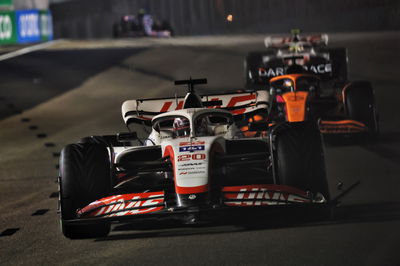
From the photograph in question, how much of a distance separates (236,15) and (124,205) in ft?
156

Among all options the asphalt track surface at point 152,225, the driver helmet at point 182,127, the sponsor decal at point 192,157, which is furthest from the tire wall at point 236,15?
the sponsor decal at point 192,157

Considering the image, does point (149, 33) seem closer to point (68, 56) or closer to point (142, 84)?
point (68, 56)

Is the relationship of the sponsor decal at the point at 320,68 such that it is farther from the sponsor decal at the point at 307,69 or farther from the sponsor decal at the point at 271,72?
the sponsor decal at the point at 271,72

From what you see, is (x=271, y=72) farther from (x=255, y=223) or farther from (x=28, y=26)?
(x=28, y=26)

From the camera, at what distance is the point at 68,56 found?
3516cm

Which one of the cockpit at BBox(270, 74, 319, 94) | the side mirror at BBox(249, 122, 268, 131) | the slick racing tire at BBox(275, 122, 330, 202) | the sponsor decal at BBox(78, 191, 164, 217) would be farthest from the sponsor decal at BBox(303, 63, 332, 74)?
the sponsor decal at BBox(78, 191, 164, 217)

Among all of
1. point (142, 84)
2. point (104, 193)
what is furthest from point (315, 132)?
point (142, 84)

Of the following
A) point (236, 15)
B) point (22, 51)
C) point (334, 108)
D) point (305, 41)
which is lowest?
point (334, 108)

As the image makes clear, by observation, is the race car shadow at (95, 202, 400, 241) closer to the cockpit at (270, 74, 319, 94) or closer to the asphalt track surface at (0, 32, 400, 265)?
the asphalt track surface at (0, 32, 400, 265)

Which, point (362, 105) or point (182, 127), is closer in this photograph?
point (182, 127)

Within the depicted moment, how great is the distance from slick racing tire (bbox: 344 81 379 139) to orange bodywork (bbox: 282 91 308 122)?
2.13 ft

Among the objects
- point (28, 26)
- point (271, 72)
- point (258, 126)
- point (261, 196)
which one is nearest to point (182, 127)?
point (258, 126)

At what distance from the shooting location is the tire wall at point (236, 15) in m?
41.7

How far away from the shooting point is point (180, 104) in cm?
1034
